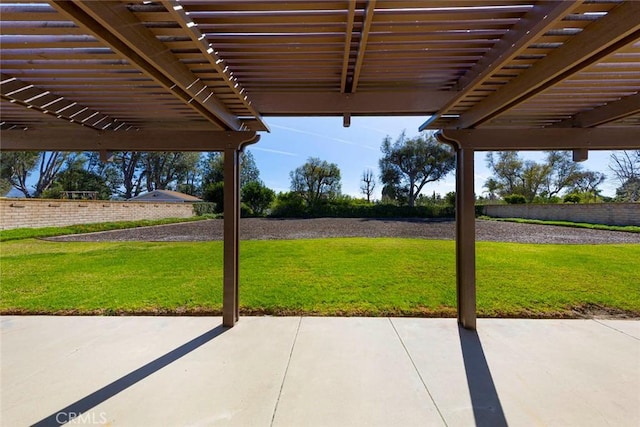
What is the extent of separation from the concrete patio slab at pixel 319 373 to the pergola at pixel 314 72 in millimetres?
707

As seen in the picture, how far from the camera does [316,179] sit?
25.1 meters

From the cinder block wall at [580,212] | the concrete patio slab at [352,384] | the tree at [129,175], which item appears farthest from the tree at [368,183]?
the tree at [129,175]

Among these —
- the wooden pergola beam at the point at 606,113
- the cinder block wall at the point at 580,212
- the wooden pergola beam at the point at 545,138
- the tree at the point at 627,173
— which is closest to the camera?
the wooden pergola beam at the point at 606,113

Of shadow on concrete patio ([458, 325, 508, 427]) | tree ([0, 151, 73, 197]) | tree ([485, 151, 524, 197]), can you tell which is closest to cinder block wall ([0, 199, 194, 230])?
shadow on concrete patio ([458, 325, 508, 427])

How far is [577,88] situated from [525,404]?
280 centimetres

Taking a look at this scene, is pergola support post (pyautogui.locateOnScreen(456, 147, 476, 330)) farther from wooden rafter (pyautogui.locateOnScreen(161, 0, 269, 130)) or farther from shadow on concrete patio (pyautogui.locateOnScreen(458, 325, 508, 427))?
wooden rafter (pyautogui.locateOnScreen(161, 0, 269, 130))

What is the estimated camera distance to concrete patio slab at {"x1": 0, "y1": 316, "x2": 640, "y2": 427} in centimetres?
202

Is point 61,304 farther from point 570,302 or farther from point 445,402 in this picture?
point 570,302

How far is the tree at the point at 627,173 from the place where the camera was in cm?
2106

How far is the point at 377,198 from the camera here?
26.5 m

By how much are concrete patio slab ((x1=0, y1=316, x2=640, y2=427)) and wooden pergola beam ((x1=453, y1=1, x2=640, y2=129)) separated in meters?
2.39

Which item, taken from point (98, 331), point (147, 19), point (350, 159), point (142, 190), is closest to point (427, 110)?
point (147, 19)

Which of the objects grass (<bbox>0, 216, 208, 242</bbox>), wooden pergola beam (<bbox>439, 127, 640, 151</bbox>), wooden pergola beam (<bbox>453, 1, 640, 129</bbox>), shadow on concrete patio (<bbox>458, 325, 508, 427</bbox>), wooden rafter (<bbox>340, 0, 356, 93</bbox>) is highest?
wooden rafter (<bbox>340, 0, 356, 93</bbox>)

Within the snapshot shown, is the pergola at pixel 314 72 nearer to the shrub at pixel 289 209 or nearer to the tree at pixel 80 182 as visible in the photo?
the shrub at pixel 289 209
